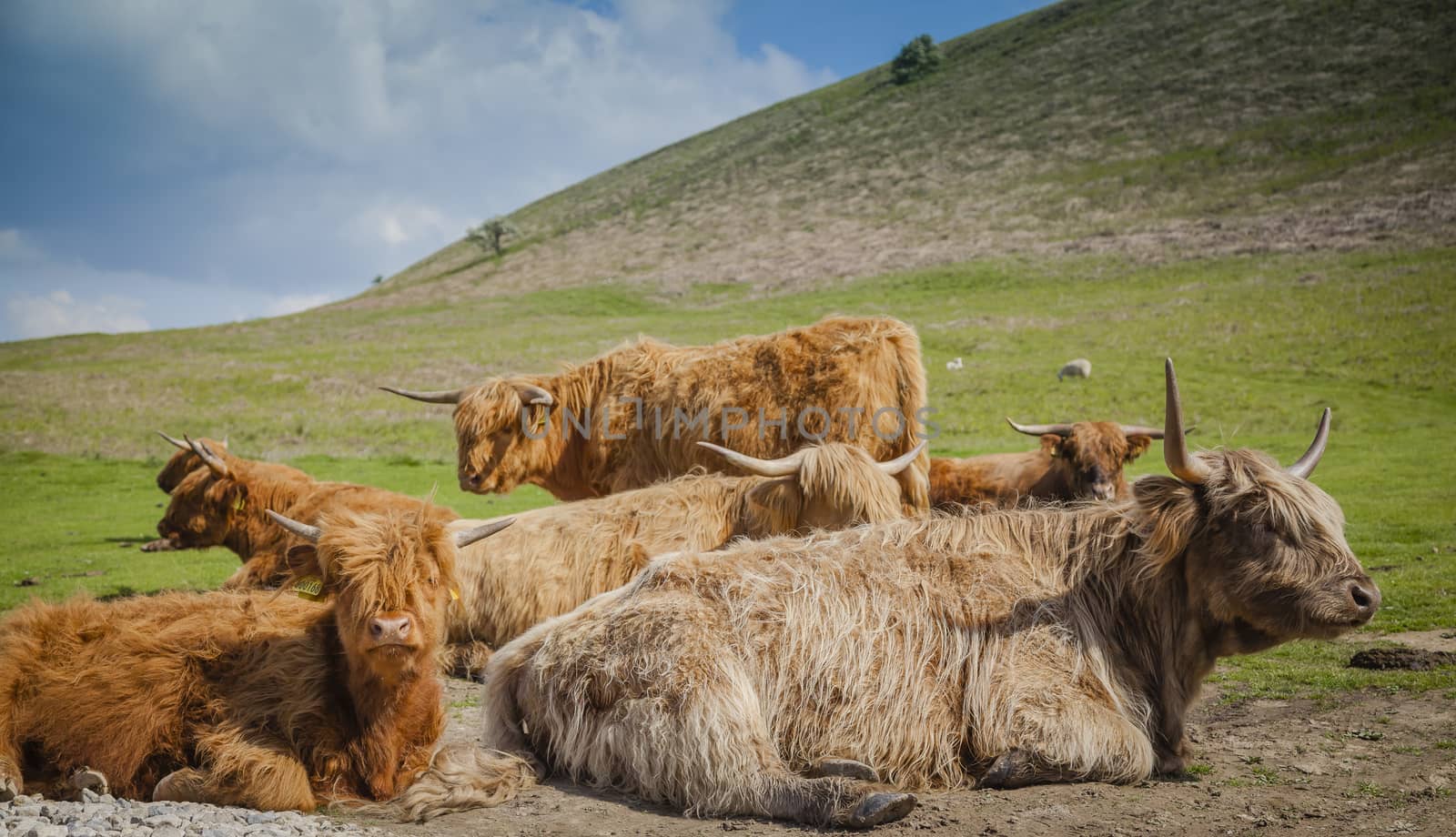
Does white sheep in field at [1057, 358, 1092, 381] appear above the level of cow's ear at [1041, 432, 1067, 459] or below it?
above

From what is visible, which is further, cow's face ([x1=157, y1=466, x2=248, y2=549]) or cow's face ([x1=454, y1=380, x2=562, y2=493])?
cow's face ([x1=157, y1=466, x2=248, y2=549])

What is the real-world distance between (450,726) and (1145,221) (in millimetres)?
53726

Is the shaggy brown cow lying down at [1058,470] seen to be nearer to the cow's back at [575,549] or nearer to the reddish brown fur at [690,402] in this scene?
the reddish brown fur at [690,402]

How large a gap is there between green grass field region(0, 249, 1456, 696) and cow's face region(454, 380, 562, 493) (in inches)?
146

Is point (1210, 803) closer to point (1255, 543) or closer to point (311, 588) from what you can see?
point (1255, 543)

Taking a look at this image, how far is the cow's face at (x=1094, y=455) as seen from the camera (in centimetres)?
1095

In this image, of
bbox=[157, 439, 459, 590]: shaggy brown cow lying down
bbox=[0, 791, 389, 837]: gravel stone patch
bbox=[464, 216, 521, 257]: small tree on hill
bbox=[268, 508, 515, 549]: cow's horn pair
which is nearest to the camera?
bbox=[0, 791, 389, 837]: gravel stone patch

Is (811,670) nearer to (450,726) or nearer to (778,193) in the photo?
(450,726)

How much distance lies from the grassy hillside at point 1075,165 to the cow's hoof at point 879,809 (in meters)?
46.2

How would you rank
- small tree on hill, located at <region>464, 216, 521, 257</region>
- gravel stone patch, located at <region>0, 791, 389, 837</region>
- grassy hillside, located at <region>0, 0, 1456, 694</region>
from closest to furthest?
gravel stone patch, located at <region>0, 791, 389, 837</region>, grassy hillside, located at <region>0, 0, 1456, 694</region>, small tree on hill, located at <region>464, 216, 521, 257</region>

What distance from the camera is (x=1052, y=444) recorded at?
38.6 ft

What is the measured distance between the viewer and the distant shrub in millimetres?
95625

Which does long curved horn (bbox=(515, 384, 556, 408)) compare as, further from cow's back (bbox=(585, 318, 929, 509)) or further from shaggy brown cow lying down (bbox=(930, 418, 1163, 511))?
shaggy brown cow lying down (bbox=(930, 418, 1163, 511))

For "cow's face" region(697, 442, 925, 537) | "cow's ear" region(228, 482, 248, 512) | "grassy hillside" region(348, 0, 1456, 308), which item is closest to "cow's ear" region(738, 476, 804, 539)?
"cow's face" region(697, 442, 925, 537)
